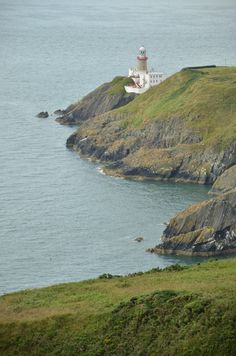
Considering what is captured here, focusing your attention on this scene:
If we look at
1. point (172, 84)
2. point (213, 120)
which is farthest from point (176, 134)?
point (172, 84)

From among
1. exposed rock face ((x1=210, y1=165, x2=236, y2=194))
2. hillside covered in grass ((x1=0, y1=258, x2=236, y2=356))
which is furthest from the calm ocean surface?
hillside covered in grass ((x1=0, y1=258, x2=236, y2=356))

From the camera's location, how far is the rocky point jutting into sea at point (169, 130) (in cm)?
10894

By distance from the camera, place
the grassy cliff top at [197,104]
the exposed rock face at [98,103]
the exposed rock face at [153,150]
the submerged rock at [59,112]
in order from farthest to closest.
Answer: the submerged rock at [59,112]
the exposed rock face at [98,103]
the grassy cliff top at [197,104]
the exposed rock face at [153,150]

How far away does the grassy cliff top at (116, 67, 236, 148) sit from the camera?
116 m

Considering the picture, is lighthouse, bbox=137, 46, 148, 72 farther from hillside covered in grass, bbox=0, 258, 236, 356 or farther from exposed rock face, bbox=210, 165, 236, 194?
hillside covered in grass, bbox=0, 258, 236, 356

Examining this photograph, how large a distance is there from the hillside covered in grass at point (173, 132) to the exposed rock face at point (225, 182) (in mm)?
5001

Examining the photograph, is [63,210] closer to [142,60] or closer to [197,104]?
[197,104]

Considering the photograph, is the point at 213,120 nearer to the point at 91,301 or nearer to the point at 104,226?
the point at 104,226

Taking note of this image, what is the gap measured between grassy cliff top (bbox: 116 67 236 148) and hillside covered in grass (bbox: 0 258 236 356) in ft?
193

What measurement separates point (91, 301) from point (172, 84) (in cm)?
8007

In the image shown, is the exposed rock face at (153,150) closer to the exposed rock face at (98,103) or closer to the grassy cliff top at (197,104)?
the grassy cliff top at (197,104)

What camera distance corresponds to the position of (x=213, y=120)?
117875 mm

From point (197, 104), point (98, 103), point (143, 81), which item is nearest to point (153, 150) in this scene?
point (197, 104)

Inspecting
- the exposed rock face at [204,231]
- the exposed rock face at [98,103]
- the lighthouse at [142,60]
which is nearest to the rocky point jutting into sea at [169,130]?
the exposed rock face at [98,103]
